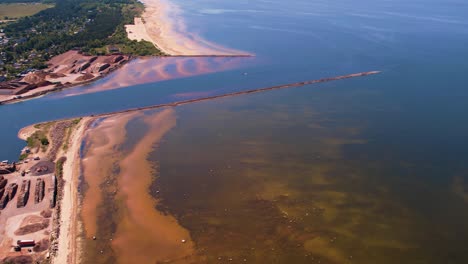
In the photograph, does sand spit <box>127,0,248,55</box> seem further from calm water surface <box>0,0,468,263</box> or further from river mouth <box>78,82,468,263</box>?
river mouth <box>78,82,468,263</box>

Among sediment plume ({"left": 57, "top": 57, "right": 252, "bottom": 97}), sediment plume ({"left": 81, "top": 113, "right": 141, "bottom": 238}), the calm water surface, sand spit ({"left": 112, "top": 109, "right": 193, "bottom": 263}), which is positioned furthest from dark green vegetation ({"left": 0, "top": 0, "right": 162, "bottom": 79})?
sand spit ({"left": 112, "top": 109, "right": 193, "bottom": 263})

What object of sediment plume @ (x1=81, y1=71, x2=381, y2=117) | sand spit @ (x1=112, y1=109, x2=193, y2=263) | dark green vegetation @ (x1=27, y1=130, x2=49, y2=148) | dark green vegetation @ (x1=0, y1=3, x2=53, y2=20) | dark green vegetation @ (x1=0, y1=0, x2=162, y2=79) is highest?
dark green vegetation @ (x1=0, y1=3, x2=53, y2=20)

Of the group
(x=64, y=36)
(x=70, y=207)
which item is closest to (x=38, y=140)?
(x=70, y=207)

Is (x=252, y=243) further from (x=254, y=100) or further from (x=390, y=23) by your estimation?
(x=390, y=23)

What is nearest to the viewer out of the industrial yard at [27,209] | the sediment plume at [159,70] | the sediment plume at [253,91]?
the industrial yard at [27,209]

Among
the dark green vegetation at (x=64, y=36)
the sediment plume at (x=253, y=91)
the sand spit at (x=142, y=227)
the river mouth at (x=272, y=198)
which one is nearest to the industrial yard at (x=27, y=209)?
the river mouth at (x=272, y=198)

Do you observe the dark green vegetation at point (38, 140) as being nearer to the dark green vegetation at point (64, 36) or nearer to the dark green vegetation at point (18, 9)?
the dark green vegetation at point (64, 36)
